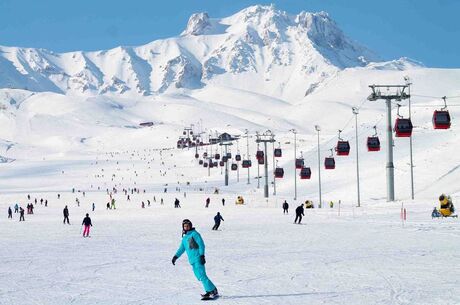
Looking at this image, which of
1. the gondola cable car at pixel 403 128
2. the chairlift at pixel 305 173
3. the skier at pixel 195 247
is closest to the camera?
the skier at pixel 195 247

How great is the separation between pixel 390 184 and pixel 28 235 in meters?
26.0

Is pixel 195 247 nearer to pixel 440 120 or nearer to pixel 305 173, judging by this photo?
pixel 440 120

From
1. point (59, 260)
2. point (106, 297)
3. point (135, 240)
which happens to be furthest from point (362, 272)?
point (135, 240)

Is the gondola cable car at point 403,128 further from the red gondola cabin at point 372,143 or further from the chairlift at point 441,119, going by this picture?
the red gondola cabin at point 372,143

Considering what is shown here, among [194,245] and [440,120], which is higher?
[440,120]

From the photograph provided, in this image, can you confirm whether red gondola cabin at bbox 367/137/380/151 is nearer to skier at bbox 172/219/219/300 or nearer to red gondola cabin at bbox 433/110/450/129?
red gondola cabin at bbox 433/110/450/129

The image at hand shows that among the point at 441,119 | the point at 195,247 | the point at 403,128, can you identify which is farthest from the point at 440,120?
the point at 195,247

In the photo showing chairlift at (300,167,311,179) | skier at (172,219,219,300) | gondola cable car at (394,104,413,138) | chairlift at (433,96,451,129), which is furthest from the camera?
chairlift at (300,167,311,179)

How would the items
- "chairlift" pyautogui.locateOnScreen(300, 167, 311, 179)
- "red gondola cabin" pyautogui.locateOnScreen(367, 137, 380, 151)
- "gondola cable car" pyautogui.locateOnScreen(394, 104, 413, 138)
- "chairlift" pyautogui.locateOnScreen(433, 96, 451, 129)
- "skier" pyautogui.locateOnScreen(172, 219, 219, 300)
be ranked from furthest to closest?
"chairlift" pyautogui.locateOnScreen(300, 167, 311, 179)
"red gondola cabin" pyautogui.locateOnScreen(367, 137, 380, 151)
"gondola cable car" pyautogui.locateOnScreen(394, 104, 413, 138)
"chairlift" pyautogui.locateOnScreen(433, 96, 451, 129)
"skier" pyautogui.locateOnScreen(172, 219, 219, 300)

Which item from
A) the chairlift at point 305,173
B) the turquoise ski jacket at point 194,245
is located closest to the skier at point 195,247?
the turquoise ski jacket at point 194,245

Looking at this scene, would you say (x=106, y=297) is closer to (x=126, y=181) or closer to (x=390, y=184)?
(x=390, y=184)

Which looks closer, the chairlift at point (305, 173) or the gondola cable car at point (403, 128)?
the gondola cable car at point (403, 128)

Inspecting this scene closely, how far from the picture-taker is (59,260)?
20.4m

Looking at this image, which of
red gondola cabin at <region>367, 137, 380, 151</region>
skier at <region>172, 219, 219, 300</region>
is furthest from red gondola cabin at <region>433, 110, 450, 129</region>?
skier at <region>172, 219, 219, 300</region>
